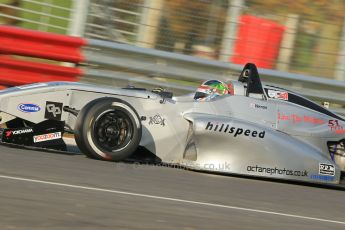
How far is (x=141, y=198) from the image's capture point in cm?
612

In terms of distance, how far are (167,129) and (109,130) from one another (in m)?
0.65

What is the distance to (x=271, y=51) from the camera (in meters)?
11.7

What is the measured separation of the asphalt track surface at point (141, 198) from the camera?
523cm

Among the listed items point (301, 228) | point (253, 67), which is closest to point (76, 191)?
point (301, 228)

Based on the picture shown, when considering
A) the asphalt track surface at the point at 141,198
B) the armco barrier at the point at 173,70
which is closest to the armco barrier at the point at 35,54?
the armco barrier at the point at 173,70

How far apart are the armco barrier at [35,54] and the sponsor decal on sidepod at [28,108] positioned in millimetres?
2758

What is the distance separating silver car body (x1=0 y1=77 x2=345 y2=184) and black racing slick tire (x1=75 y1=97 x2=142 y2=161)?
26cm

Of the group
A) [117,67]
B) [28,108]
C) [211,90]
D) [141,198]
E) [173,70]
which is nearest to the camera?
[141,198]

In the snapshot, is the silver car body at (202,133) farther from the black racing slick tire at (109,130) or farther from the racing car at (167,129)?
the black racing slick tire at (109,130)

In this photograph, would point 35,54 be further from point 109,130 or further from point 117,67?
point 109,130

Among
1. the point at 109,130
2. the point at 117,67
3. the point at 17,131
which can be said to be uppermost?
the point at 117,67

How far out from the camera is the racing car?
776 cm

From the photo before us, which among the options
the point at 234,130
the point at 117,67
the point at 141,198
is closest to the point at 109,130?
the point at 234,130

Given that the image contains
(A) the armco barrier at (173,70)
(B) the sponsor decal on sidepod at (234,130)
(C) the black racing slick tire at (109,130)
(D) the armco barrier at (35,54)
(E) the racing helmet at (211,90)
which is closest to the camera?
(C) the black racing slick tire at (109,130)
